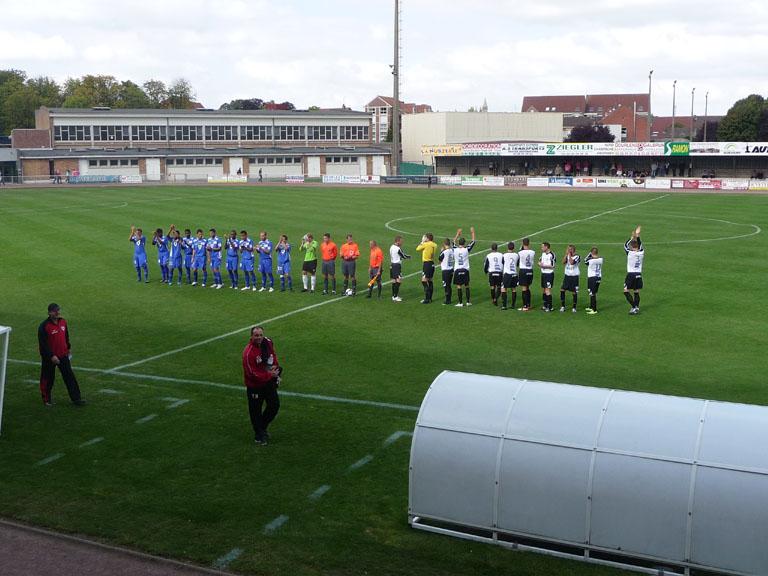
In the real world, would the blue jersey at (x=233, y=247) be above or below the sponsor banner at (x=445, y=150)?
below

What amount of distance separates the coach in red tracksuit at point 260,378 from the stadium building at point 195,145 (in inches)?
3034

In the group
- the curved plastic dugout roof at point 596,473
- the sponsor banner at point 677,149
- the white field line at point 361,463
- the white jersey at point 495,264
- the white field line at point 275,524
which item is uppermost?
the sponsor banner at point 677,149

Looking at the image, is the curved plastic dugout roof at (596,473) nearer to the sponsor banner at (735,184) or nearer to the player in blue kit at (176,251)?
the player in blue kit at (176,251)

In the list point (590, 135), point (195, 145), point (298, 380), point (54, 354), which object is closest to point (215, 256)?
point (298, 380)

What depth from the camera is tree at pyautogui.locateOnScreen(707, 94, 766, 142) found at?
354 feet

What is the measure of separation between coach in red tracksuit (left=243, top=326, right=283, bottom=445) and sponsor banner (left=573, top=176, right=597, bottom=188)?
63.1 metres

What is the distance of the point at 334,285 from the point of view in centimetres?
2412

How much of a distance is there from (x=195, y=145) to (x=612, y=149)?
158ft

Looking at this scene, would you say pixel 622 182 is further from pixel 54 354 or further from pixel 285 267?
pixel 54 354

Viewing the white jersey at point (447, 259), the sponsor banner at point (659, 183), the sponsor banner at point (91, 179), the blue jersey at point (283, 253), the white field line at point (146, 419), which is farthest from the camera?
the sponsor banner at point (91, 179)

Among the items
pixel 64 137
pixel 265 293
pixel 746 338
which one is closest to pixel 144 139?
pixel 64 137

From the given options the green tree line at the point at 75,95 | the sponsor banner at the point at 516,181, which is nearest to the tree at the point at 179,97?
the green tree line at the point at 75,95

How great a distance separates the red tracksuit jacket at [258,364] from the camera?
39.3ft

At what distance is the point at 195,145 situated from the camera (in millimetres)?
100625
